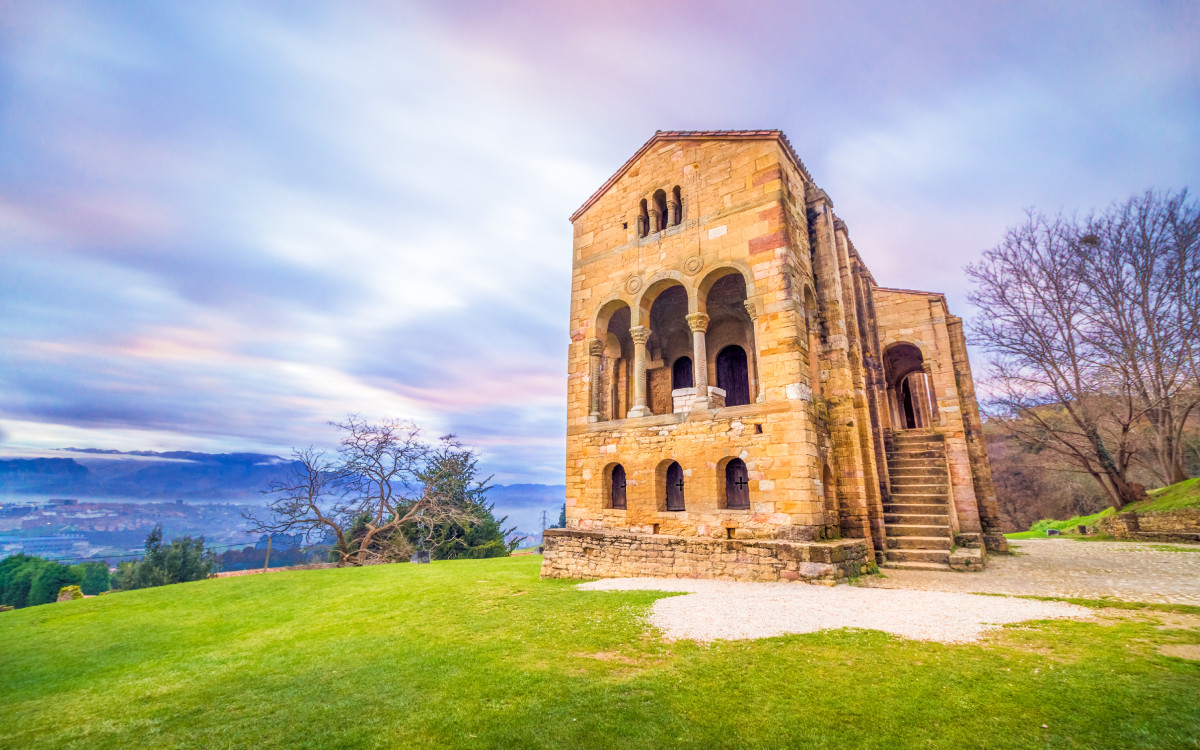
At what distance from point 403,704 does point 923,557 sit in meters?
11.3

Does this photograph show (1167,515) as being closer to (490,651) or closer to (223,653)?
(490,651)

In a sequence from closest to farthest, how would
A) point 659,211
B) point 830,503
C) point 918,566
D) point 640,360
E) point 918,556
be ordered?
point 918,566
point 918,556
point 830,503
point 640,360
point 659,211

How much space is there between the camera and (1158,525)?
601 inches

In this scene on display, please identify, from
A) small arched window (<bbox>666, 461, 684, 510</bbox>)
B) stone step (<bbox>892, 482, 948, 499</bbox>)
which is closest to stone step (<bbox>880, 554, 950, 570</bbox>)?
stone step (<bbox>892, 482, 948, 499</bbox>)

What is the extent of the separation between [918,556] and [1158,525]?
11.6 m

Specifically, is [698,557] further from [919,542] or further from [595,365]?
[595,365]

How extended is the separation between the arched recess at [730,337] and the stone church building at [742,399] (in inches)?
2.4

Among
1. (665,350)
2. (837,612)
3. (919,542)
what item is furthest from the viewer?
(665,350)

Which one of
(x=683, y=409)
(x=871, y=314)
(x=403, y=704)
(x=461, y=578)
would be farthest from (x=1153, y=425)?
(x=403, y=704)

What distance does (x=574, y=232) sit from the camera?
15242 mm

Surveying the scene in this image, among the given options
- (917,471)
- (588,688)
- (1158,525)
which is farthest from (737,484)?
(1158,525)

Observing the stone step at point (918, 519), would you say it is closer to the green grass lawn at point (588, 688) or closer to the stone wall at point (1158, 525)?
the green grass lawn at point (588, 688)

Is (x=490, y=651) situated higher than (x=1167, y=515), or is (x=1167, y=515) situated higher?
(x=1167, y=515)

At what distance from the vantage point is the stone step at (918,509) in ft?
41.0
